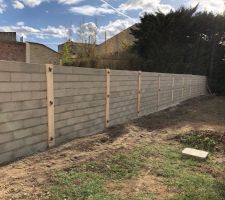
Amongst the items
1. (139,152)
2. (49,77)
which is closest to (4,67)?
(49,77)

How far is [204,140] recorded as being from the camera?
7031 mm

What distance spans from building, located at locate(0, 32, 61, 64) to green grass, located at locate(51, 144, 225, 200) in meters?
17.4

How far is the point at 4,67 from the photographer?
186 inches

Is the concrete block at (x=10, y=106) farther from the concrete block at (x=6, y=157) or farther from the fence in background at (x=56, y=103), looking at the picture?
the concrete block at (x=6, y=157)

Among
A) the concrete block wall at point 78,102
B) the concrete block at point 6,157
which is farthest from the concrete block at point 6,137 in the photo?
the concrete block wall at point 78,102

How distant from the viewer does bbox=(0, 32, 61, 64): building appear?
2125cm

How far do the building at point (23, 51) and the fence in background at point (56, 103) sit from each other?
45.3 feet

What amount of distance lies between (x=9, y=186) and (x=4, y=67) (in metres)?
1.74

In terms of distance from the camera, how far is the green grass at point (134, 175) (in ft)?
13.0

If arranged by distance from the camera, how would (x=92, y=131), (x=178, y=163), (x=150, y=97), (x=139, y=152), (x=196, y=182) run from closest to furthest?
(x=196, y=182)
(x=178, y=163)
(x=139, y=152)
(x=92, y=131)
(x=150, y=97)

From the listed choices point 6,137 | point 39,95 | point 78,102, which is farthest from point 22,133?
point 78,102

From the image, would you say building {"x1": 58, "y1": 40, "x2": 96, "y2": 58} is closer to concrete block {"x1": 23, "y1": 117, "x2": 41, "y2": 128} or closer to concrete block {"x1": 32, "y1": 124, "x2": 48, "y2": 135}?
concrete block {"x1": 32, "y1": 124, "x2": 48, "y2": 135}

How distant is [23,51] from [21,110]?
1862 cm

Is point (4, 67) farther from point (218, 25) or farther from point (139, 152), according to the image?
point (218, 25)
